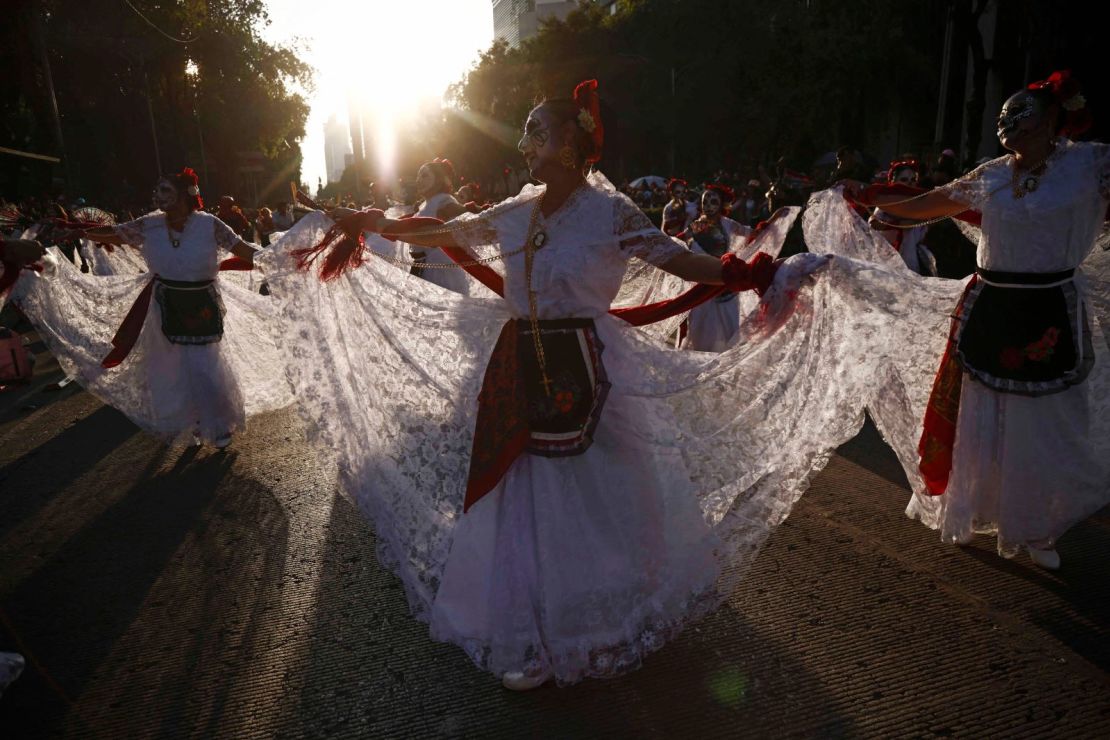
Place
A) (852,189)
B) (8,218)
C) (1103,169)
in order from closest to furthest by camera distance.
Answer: (1103,169) → (852,189) → (8,218)

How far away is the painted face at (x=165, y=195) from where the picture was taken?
610 cm

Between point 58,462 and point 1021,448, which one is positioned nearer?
point 1021,448

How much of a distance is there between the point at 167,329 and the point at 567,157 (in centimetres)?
453

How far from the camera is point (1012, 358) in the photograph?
3.92 metres

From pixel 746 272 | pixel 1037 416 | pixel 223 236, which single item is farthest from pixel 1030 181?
pixel 223 236

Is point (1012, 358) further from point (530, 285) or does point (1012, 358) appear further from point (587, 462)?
point (530, 285)

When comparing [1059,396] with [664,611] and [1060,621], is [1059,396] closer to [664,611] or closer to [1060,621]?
[1060,621]

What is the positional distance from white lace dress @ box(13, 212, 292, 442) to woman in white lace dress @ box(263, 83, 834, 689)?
347 centimetres

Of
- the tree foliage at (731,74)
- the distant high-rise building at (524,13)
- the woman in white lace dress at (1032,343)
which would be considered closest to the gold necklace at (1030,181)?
the woman in white lace dress at (1032,343)

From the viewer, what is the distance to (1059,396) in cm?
393

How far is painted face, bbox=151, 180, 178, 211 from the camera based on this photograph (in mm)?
6098

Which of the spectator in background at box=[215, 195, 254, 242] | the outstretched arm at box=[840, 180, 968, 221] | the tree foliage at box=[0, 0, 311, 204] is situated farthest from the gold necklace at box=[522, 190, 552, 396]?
the tree foliage at box=[0, 0, 311, 204]

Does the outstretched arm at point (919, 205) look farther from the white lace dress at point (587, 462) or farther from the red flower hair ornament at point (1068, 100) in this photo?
the white lace dress at point (587, 462)

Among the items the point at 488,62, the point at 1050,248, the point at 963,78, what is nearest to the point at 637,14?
the point at 488,62
